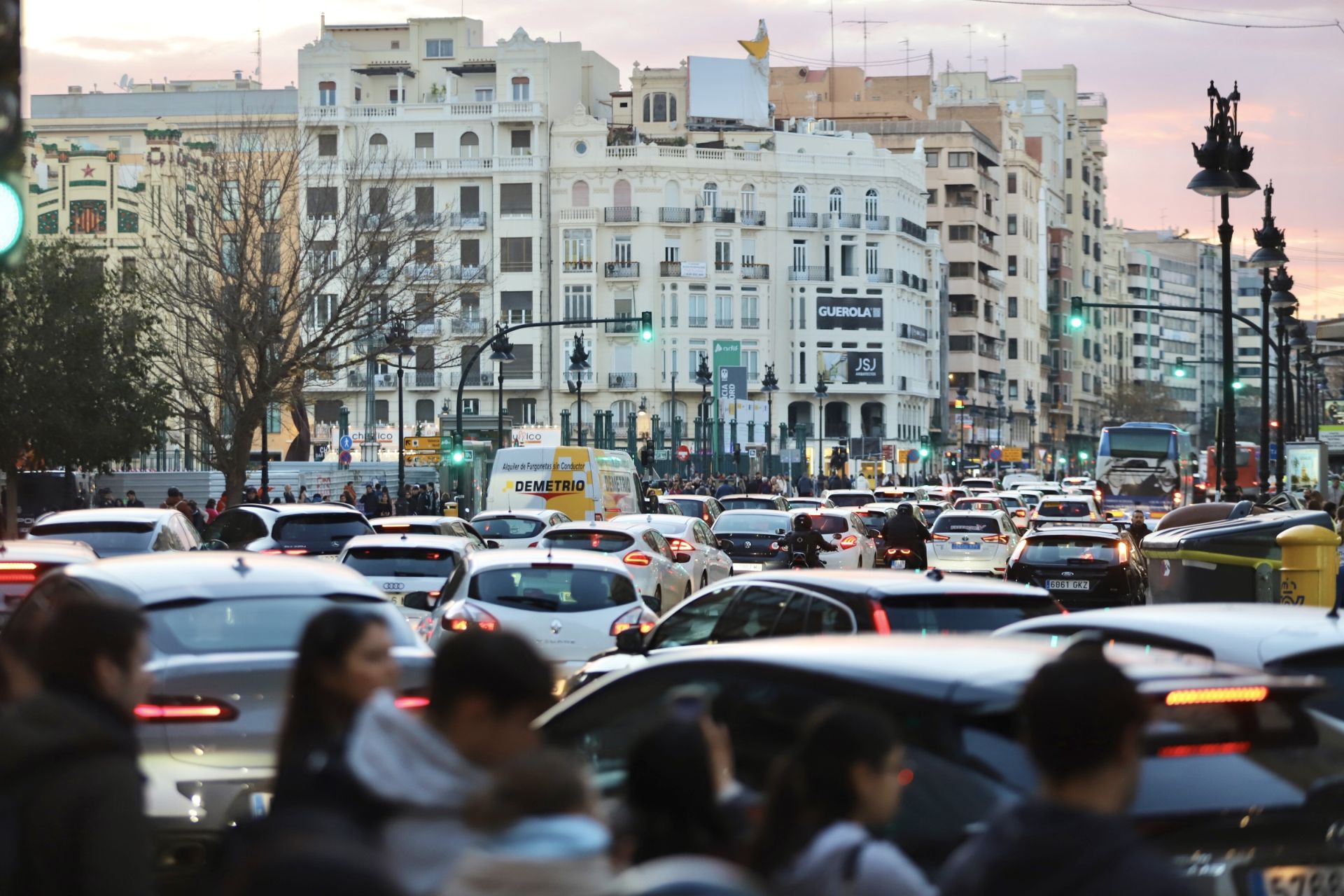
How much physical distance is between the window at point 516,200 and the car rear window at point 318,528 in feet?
259

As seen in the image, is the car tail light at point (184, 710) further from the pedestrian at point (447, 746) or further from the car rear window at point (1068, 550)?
the car rear window at point (1068, 550)

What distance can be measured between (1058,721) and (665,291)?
4054 inches

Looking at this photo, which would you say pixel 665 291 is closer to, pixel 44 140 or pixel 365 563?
pixel 44 140

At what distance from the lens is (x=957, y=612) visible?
10.3 metres

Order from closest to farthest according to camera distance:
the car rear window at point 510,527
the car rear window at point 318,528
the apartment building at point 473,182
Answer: the car rear window at point 318,528, the car rear window at point 510,527, the apartment building at point 473,182

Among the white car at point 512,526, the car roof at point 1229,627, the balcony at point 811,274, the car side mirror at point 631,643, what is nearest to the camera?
the car roof at point 1229,627

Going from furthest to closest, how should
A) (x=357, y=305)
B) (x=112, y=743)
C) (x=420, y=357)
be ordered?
(x=420, y=357) → (x=357, y=305) → (x=112, y=743)

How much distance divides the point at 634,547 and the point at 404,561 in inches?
239

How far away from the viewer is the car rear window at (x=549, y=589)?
1627 cm

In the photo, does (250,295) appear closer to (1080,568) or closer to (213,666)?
(1080,568)

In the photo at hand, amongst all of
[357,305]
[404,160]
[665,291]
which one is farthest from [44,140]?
[357,305]

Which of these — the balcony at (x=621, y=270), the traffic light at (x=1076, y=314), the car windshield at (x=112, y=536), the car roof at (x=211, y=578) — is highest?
the balcony at (x=621, y=270)

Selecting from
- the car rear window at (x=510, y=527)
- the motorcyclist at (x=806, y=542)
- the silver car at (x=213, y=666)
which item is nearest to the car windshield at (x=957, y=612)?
the silver car at (x=213, y=666)

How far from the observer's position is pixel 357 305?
49.4m
